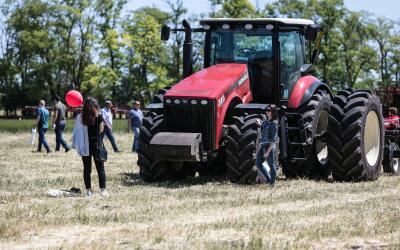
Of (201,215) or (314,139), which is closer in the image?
(201,215)

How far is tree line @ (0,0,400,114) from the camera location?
6053 centimetres

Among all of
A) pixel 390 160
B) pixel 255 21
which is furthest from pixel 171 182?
pixel 390 160

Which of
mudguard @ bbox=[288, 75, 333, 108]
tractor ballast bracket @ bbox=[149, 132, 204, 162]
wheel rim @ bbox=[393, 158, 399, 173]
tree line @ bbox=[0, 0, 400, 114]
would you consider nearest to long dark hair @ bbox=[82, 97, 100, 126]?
tractor ballast bracket @ bbox=[149, 132, 204, 162]

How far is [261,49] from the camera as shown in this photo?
14383 mm

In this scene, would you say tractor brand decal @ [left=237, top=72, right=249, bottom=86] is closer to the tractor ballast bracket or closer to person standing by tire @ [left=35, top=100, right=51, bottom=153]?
the tractor ballast bracket

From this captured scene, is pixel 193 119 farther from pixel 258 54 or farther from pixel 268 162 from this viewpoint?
pixel 258 54

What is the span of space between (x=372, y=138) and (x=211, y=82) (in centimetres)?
364

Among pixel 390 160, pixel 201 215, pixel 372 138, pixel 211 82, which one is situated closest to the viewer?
pixel 201 215

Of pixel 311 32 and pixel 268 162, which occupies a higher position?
pixel 311 32

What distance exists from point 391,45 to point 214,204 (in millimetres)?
54694

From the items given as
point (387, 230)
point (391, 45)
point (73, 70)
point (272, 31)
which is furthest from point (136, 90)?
point (387, 230)

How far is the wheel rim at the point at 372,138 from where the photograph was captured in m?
15.0

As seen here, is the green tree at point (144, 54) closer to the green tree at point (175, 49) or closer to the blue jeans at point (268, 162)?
the green tree at point (175, 49)

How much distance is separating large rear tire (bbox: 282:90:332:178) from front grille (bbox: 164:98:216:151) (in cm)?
198
